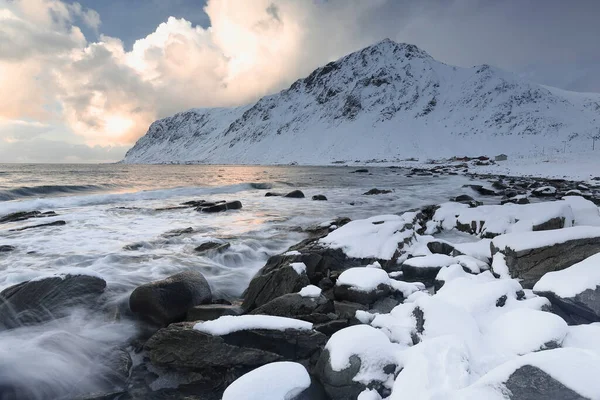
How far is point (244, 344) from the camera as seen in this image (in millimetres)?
4457

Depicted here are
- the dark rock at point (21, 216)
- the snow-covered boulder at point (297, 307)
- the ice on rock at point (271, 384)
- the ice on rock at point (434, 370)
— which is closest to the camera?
the ice on rock at point (434, 370)

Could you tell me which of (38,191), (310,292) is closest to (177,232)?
(310,292)

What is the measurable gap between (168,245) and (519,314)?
9.74 metres

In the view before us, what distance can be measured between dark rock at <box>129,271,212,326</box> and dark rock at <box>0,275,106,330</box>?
1.05 m

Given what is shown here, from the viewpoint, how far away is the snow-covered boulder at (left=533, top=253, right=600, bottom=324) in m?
4.09

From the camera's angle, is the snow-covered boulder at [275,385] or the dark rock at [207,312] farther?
the dark rock at [207,312]

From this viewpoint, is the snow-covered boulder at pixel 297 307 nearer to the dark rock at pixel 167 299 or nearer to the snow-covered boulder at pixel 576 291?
the dark rock at pixel 167 299

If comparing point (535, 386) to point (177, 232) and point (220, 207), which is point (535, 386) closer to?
point (177, 232)

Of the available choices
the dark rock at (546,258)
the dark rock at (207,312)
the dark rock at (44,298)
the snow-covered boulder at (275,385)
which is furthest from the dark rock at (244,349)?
the dark rock at (546,258)

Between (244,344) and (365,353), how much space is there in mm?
1685

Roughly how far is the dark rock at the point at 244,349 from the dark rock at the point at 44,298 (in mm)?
2919

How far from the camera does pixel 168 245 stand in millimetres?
10883

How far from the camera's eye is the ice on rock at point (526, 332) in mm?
3387

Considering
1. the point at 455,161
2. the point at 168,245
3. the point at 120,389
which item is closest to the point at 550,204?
the point at 120,389
